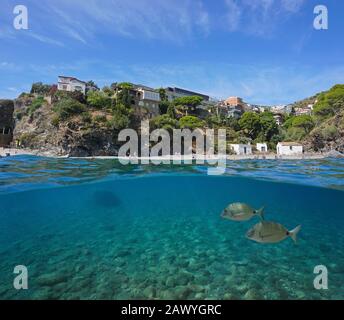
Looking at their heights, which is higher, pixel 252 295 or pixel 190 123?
pixel 190 123

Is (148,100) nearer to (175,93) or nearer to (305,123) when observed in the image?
(175,93)

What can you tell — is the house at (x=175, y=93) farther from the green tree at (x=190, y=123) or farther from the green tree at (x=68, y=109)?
the green tree at (x=68, y=109)

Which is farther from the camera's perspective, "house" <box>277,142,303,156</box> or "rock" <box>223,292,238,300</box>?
"house" <box>277,142,303,156</box>

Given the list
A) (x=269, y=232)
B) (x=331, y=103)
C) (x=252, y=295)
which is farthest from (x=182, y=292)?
(x=331, y=103)

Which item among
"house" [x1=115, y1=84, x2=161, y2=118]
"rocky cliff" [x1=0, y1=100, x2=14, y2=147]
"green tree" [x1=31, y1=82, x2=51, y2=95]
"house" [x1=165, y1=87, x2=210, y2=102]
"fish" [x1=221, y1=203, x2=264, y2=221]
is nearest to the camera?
"fish" [x1=221, y1=203, x2=264, y2=221]

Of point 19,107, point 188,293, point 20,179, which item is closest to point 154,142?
point 20,179

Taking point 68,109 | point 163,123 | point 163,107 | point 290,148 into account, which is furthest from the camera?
point 163,107

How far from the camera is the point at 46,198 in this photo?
21.4 metres

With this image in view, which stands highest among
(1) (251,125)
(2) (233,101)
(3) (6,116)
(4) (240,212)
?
(2) (233,101)

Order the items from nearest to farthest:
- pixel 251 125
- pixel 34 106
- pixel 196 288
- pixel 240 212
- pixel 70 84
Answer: pixel 240 212, pixel 196 288, pixel 34 106, pixel 251 125, pixel 70 84

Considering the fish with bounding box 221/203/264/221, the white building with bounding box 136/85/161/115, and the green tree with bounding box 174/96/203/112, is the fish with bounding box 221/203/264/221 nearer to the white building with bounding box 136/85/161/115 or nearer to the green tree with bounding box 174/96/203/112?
the white building with bounding box 136/85/161/115

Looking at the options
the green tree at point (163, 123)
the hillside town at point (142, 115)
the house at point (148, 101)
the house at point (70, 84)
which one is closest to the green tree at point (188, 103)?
the hillside town at point (142, 115)

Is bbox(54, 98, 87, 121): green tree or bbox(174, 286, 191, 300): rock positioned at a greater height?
bbox(54, 98, 87, 121): green tree

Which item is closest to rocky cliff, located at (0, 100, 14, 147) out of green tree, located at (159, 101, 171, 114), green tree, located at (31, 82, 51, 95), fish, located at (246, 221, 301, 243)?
green tree, located at (31, 82, 51, 95)
